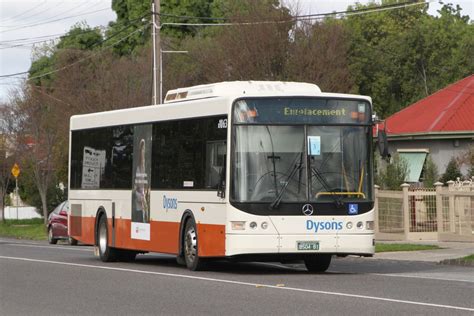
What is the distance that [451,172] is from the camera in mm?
42125

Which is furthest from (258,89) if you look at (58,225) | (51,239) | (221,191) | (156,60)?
(51,239)

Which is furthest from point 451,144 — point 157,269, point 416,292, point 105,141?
point 416,292

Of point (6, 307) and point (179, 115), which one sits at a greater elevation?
point (179, 115)

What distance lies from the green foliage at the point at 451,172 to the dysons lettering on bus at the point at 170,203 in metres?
21.4

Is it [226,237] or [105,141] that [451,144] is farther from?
[226,237]

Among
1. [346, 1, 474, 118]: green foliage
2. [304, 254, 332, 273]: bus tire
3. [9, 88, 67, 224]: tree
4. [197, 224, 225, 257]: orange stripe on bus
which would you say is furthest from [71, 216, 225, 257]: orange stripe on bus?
[346, 1, 474, 118]: green foliage

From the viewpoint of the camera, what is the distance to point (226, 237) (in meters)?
19.8

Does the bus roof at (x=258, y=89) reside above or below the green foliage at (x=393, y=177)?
above

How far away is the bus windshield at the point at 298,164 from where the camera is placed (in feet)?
65.2

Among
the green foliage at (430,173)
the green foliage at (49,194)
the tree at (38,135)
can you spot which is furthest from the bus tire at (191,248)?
the green foliage at (49,194)

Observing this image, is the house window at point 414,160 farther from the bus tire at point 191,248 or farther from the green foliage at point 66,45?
the green foliage at point 66,45

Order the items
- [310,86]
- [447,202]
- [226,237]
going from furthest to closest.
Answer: [447,202], [310,86], [226,237]

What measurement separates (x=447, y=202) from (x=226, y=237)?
40.4 feet

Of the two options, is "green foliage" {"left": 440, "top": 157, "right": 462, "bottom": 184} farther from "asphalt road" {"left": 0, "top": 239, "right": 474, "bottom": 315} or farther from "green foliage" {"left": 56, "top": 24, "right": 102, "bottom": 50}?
"green foliage" {"left": 56, "top": 24, "right": 102, "bottom": 50}
